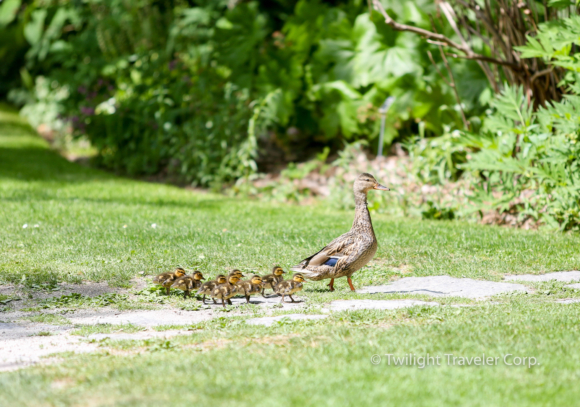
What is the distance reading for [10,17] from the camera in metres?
18.3

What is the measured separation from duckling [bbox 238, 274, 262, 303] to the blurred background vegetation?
4378mm

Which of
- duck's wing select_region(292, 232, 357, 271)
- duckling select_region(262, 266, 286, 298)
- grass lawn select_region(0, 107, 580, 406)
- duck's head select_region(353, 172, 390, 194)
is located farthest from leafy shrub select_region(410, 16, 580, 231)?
duckling select_region(262, 266, 286, 298)

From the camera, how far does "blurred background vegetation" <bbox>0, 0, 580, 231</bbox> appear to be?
923 centimetres

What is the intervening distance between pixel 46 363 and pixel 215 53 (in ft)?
35.5

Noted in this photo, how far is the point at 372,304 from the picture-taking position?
5543mm

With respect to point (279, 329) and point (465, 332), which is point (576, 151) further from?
point (279, 329)

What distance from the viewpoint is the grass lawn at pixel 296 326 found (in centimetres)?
363

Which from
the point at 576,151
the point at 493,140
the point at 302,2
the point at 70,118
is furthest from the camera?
the point at 70,118

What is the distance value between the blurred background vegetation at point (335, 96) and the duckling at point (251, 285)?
172 inches

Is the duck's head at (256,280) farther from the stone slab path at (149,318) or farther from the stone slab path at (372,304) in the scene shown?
the stone slab path at (372,304)

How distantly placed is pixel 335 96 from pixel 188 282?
788cm

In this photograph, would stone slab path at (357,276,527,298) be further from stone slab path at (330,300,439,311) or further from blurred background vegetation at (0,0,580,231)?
blurred background vegetation at (0,0,580,231)

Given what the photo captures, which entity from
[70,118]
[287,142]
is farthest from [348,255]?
[70,118]

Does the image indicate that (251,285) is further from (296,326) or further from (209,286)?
(296,326)
